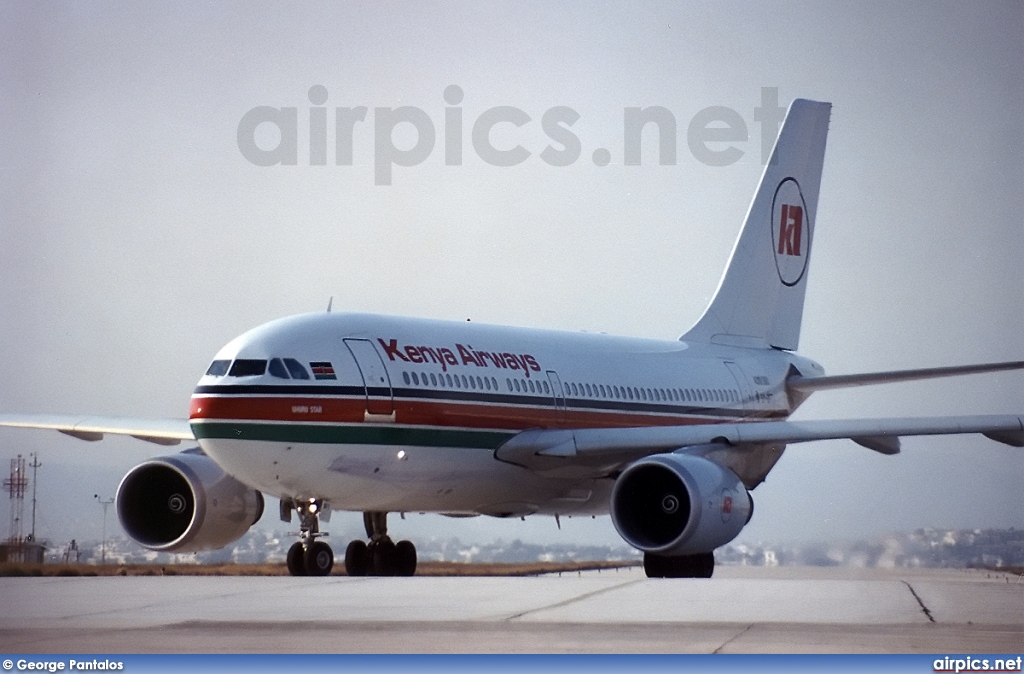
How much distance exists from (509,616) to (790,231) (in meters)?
20.3

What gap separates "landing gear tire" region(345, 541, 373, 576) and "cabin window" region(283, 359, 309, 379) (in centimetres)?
464

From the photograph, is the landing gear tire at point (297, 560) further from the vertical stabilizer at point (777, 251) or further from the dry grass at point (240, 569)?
the vertical stabilizer at point (777, 251)

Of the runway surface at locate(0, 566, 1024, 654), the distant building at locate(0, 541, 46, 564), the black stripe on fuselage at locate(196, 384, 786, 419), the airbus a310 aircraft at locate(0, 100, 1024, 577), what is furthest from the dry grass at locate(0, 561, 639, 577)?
the runway surface at locate(0, 566, 1024, 654)

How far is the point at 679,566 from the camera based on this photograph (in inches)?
898

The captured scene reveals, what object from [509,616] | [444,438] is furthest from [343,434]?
[509,616]

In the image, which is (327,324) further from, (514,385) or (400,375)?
(514,385)

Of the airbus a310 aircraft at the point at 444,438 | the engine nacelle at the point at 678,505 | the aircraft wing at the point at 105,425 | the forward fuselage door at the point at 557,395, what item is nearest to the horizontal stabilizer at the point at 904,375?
the airbus a310 aircraft at the point at 444,438

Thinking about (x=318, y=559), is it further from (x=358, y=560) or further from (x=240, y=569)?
(x=240, y=569)

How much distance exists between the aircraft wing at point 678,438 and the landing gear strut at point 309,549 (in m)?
3.14

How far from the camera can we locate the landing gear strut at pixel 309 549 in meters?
21.4

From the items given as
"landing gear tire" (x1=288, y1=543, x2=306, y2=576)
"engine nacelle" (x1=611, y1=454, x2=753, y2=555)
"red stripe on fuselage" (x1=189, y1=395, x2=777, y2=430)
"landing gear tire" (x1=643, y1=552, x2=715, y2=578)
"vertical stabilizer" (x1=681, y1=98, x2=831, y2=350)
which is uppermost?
"vertical stabilizer" (x1=681, y1=98, x2=831, y2=350)

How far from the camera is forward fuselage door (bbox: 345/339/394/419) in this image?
21.4 metres

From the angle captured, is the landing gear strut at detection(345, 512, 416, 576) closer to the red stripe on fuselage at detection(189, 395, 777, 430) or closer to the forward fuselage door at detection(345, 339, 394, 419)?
the red stripe on fuselage at detection(189, 395, 777, 430)

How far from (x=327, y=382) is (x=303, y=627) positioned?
8.55m
